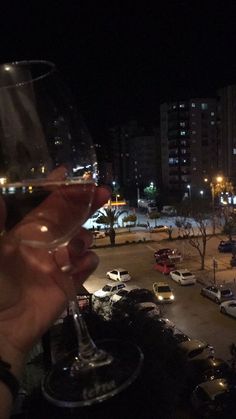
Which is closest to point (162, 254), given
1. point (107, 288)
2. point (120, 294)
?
point (107, 288)

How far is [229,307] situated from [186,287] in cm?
471

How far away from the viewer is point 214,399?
33.2ft

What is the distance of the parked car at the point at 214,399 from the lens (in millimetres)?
9791

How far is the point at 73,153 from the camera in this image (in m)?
1.36

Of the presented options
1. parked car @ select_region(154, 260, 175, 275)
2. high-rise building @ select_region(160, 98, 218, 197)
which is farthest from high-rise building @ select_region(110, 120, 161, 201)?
parked car @ select_region(154, 260, 175, 275)

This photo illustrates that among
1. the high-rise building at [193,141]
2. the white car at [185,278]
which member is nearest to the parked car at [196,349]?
the white car at [185,278]

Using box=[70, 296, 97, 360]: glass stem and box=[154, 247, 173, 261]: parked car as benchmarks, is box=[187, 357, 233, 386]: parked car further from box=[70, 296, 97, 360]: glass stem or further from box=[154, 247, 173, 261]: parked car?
box=[154, 247, 173, 261]: parked car

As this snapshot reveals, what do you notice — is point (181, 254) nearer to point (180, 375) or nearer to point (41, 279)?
point (180, 375)

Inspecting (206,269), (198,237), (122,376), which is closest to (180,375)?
(122,376)

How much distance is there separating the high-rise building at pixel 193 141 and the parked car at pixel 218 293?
1556 inches

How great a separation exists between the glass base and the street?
40.5 ft

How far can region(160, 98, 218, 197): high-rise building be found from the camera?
5853cm

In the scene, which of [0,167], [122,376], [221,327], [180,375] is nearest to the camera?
[0,167]

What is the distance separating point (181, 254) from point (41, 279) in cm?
2725
